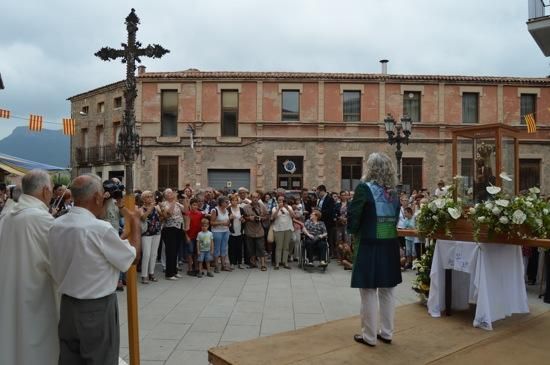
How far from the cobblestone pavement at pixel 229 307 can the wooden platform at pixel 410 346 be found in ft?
2.37

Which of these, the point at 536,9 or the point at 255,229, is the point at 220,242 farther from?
the point at 536,9

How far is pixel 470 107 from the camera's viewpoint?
25.1 meters

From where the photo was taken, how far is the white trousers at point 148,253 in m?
8.99

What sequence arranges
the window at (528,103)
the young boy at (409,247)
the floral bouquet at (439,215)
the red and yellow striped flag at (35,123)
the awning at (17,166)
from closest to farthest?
the floral bouquet at (439,215)
the young boy at (409,247)
the awning at (17,166)
the red and yellow striped flag at (35,123)
the window at (528,103)

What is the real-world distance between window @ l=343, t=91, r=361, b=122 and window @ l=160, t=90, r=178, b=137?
909cm

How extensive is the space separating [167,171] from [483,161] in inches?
812

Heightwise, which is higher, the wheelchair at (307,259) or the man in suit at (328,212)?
the man in suit at (328,212)

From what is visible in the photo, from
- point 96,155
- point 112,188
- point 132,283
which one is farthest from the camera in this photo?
point 96,155

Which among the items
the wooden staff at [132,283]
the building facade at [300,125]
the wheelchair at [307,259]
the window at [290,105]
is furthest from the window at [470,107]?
the wooden staff at [132,283]

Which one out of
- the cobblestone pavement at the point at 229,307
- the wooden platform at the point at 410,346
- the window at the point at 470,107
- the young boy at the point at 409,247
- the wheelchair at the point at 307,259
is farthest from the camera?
the window at the point at 470,107

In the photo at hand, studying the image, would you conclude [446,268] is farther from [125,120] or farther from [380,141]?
[380,141]

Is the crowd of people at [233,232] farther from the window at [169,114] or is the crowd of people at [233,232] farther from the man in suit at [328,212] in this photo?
the window at [169,114]

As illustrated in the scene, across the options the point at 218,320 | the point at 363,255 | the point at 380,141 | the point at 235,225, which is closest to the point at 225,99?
the point at 380,141

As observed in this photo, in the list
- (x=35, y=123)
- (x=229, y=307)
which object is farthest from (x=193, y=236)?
(x=35, y=123)
